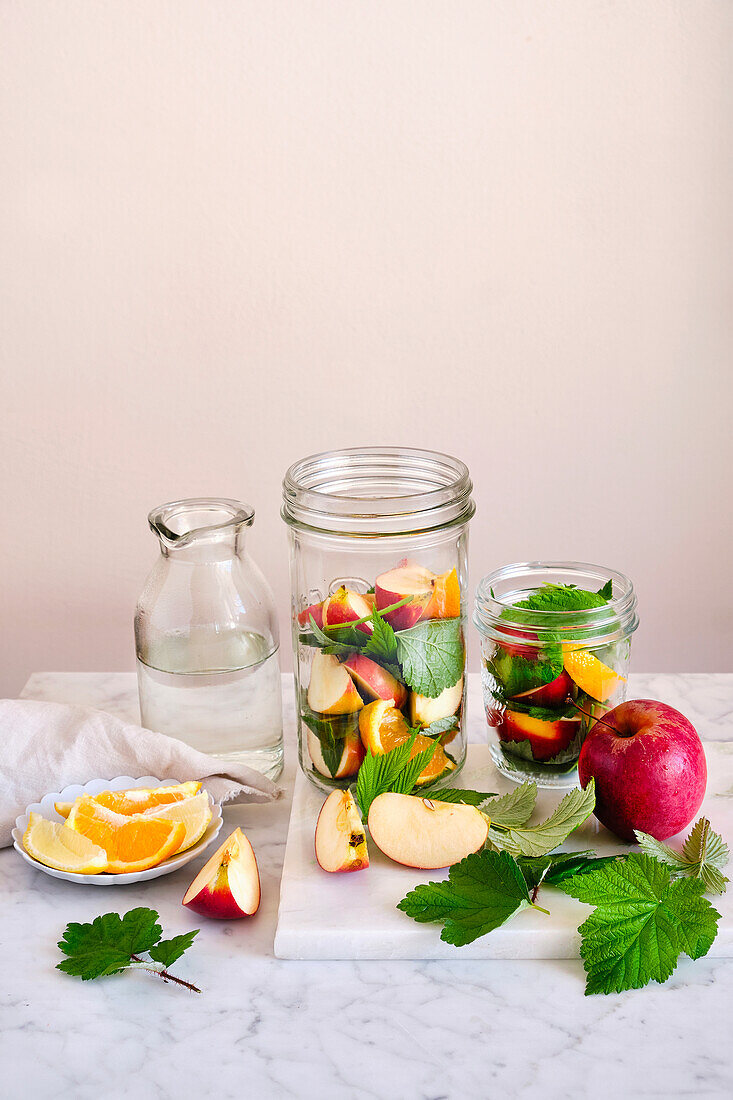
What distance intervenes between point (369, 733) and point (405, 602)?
107mm

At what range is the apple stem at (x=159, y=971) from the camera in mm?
653

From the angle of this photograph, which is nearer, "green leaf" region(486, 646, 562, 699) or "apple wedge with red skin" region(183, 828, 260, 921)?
"apple wedge with red skin" region(183, 828, 260, 921)

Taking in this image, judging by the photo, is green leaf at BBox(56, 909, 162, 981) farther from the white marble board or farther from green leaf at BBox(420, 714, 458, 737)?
green leaf at BBox(420, 714, 458, 737)

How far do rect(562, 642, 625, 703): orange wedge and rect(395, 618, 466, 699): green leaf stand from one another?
92 mm

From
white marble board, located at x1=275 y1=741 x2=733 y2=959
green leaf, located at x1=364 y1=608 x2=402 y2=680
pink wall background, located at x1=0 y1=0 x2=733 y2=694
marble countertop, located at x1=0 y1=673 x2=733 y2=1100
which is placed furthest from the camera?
pink wall background, located at x1=0 y1=0 x2=733 y2=694

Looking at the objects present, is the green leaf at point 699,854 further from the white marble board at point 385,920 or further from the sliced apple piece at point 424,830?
the sliced apple piece at point 424,830

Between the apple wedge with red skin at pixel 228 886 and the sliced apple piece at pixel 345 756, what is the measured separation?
11 centimetres

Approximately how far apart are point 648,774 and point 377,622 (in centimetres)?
23

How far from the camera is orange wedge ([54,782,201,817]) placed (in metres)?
0.80

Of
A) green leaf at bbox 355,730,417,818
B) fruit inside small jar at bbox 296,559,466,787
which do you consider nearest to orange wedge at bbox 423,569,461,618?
fruit inside small jar at bbox 296,559,466,787

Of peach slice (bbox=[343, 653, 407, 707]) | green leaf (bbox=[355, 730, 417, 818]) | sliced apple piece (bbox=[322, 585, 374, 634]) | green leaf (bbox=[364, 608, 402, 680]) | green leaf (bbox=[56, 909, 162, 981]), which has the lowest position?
green leaf (bbox=[56, 909, 162, 981])

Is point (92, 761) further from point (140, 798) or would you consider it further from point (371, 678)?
point (371, 678)

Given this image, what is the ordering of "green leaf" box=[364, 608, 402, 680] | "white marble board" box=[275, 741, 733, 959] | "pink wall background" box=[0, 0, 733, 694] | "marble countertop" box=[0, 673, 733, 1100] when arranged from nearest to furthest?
1. "marble countertop" box=[0, 673, 733, 1100]
2. "white marble board" box=[275, 741, 733, 959]
3. "green leaf" box=[364, 608, 402, 680]
4. "pink wall background" box=[0, 0, 733, 694]

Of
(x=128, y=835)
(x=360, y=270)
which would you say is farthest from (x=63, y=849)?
(x=360, y=270)
